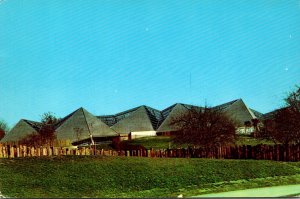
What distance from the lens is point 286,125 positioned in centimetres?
3048

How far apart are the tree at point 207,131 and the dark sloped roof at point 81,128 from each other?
117ft

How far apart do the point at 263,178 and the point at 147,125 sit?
60.8 metres

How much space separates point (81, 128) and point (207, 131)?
39.0 metres

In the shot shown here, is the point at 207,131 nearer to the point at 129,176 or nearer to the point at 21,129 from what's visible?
the point at 129,176

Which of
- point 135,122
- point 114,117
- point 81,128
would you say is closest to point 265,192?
point 81,128

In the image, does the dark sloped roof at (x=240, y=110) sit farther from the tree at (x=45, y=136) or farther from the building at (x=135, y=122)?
the tree at (x=45, y=136)

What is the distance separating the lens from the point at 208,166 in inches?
834

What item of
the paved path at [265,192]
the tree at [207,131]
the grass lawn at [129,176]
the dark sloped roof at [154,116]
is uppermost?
the dark sloped roof at [154,116]

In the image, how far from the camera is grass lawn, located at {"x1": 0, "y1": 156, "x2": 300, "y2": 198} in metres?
15.7

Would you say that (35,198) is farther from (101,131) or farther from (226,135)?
(101,131)

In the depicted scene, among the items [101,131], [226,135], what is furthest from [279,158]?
[101,131]

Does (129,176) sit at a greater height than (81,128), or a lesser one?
lesser

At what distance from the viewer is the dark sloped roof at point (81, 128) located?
2648 inches

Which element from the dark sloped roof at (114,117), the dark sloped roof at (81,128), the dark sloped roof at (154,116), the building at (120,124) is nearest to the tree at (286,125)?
the building at (120,124)
